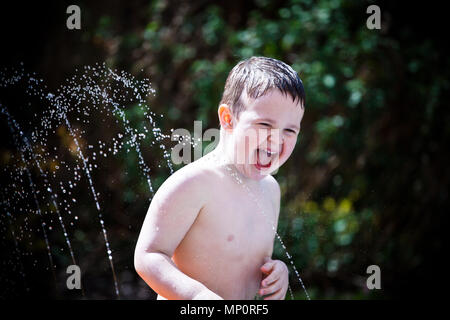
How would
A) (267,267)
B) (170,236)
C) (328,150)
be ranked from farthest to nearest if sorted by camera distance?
(328,150) → (267,267) → (170,236)

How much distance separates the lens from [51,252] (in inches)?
142

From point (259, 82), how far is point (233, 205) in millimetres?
350

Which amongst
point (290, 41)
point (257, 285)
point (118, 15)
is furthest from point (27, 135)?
point (257, 285)

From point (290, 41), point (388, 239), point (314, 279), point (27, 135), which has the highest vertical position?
point (290, 41)

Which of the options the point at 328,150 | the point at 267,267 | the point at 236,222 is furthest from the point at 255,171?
the point at 328,150

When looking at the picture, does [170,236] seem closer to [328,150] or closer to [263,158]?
[263,158]

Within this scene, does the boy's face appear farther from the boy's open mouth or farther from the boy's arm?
the boy's arm

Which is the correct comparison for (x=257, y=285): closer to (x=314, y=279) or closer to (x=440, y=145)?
(x=314, y=279)

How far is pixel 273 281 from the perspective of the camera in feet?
4.90

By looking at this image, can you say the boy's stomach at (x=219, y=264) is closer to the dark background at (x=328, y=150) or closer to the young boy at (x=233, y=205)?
the young boy at (x=233, y=205)

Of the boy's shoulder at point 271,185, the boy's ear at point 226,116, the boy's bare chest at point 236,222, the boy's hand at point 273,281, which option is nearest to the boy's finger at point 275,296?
the boy's hand at point 273,281

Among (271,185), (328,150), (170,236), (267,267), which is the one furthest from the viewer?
(328,150)

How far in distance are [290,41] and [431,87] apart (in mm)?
950

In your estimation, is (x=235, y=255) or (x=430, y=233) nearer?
(x=235, y=255)
